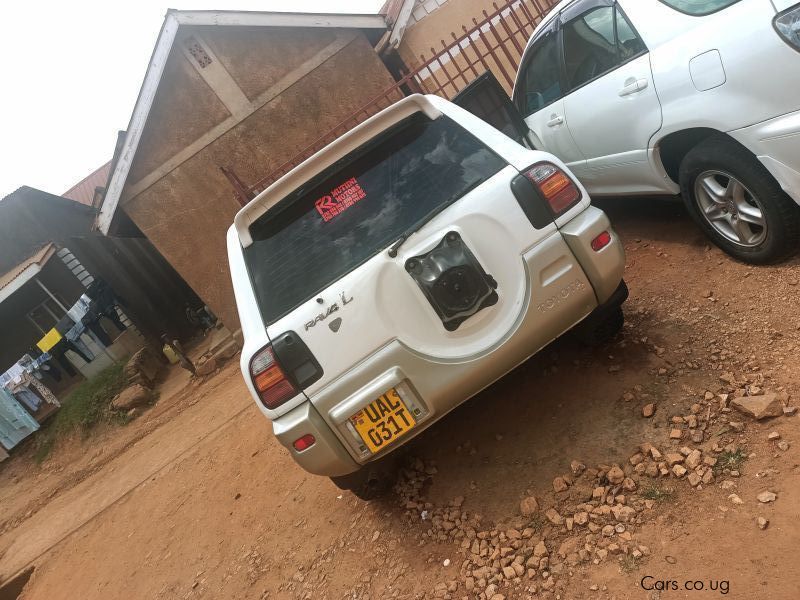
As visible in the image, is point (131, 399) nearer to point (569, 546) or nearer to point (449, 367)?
point (449, 367)

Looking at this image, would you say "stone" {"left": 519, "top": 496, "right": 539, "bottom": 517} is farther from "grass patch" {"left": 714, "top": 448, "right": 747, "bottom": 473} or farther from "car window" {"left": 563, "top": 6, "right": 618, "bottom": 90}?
"car window" {"left": 563, "top": 6, "right": 618, "bottom": 90}

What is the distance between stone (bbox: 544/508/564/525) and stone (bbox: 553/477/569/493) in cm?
11

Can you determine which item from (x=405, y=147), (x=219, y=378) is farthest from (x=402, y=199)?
(x=219, y=378)

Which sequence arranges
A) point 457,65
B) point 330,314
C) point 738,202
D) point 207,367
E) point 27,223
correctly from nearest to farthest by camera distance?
point 330,314 → point 738,202 → point 457,65 → point 207,367 → point 27,223

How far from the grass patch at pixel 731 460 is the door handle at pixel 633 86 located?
2265 mm

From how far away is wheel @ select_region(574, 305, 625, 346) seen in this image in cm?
278

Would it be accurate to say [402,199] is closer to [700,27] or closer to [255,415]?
[700,27]

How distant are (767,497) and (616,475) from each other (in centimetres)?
58

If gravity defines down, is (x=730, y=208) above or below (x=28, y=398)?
below

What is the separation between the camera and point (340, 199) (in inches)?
106

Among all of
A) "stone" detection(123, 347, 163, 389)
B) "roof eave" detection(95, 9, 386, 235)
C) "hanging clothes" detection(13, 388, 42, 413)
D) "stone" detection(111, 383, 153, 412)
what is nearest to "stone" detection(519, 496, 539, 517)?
"roof eave" detection(95, 9, 386, 235)

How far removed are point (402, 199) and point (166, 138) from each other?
863cm

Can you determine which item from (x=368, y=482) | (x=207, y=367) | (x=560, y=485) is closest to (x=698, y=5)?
(x=560, y=485)

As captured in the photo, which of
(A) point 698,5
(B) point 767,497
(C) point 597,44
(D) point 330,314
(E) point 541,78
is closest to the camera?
(B) point 767,497
